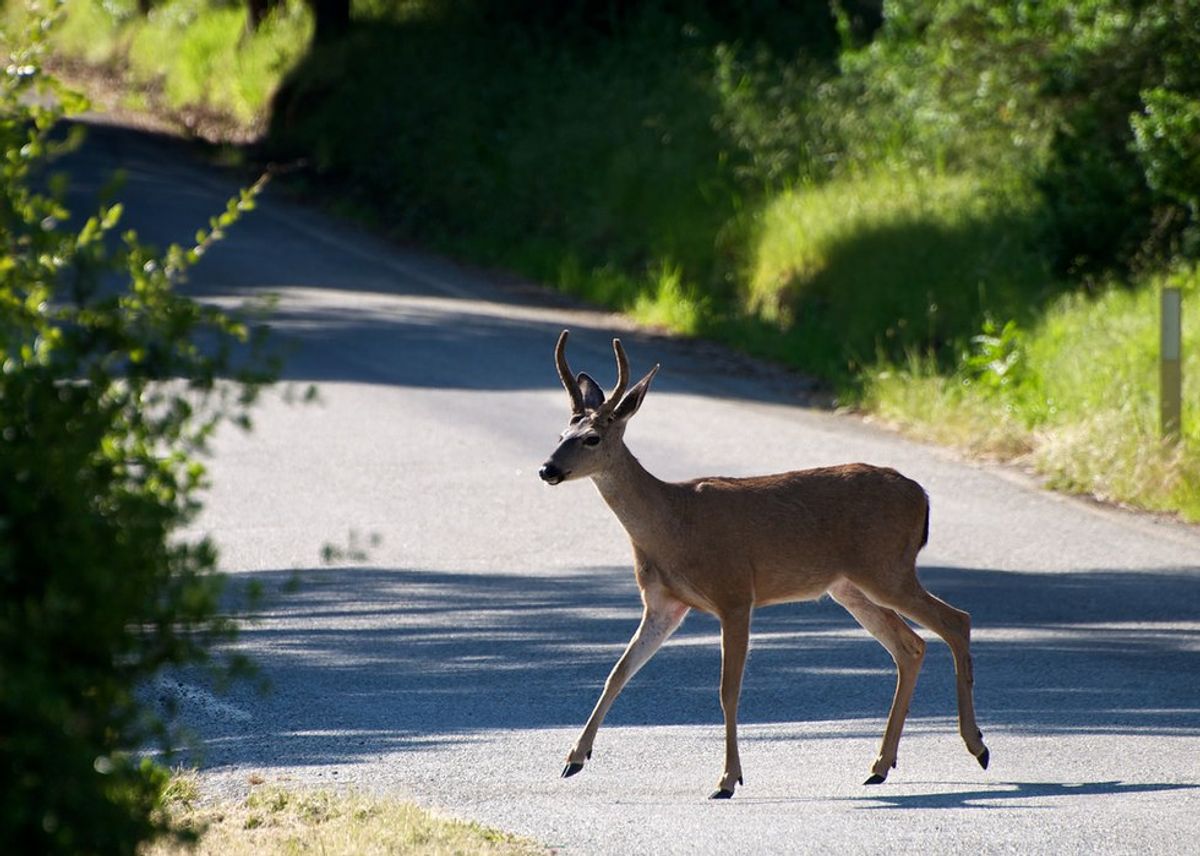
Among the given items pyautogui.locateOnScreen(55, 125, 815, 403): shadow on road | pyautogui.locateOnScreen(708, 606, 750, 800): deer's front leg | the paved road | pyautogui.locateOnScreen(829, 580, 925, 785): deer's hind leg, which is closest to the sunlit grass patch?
pyautogui.locateOnScreen(55, 125, 815, 403): shadow on road

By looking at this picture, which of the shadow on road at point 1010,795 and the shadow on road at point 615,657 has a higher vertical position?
the shadow on road at point 1010,795

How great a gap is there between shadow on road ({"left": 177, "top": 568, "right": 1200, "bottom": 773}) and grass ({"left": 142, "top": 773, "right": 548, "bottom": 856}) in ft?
2.93

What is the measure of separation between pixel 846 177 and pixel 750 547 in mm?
17113

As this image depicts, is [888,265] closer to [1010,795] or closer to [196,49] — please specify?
[1010,795]

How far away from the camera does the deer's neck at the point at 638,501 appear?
25.3 feet

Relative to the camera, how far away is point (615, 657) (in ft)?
32.5

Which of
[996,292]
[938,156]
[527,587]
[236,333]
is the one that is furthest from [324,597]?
[938,156]

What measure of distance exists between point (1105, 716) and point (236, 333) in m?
5.36

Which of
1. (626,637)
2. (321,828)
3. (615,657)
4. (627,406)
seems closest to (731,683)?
(627,406)

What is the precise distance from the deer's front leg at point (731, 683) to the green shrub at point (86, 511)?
10.6ft

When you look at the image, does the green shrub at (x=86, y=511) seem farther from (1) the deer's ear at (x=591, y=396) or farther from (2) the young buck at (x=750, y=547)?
(1) the deer's ear at (x=591, y=396)

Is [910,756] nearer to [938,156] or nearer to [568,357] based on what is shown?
[568,357]

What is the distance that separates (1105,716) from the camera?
28.2 ft

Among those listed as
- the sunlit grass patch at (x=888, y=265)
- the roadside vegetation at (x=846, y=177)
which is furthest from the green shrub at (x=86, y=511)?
the sunlit grass patch at (x=888, y=265)
